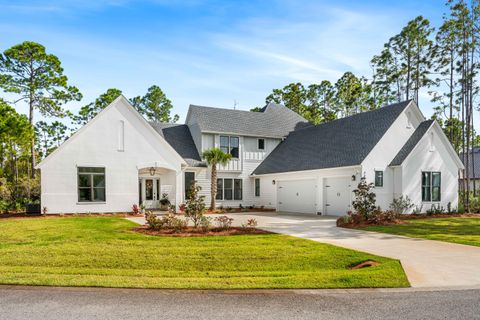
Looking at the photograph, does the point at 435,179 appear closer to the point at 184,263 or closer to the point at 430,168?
the point at 430,168

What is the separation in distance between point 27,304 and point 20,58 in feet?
86.2

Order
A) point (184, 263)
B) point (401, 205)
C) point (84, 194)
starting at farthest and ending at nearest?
1. point (84, 194)
2. point (401, 205)
3. point (184, 263)

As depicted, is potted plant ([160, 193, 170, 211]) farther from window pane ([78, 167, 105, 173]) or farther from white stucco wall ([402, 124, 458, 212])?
white stucco wall ([402, 124, 458, 212])

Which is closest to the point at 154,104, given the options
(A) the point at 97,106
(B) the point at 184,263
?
(A) the point at 97,106

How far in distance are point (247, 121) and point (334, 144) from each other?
27.0ft

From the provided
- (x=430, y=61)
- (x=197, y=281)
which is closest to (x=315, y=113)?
(x=430, y=61)

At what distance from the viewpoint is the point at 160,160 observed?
22516 millimetres

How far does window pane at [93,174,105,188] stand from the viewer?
20.9 m

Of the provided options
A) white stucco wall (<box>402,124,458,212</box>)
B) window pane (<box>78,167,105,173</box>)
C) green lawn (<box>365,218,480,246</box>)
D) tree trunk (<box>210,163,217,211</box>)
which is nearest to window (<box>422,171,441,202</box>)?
white stucco wall (<box>402,124,458,212</box>)

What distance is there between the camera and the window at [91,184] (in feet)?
67.8

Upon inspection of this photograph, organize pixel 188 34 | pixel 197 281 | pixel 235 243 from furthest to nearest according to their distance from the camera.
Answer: pixel 188 34
pixel 235 243
pixel 197 281

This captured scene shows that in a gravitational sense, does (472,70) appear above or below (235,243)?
above

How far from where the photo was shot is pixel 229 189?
27.3 m

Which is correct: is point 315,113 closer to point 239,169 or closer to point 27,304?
point 239,169
